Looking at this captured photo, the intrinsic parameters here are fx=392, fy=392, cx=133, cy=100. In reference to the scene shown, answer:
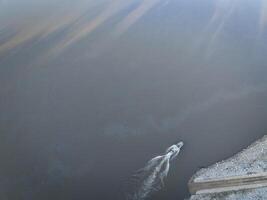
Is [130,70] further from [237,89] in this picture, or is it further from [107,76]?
[237,89]

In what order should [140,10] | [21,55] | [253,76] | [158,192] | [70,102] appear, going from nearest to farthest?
[158,192], [70,102], [253,76], [21,55], [140,10]

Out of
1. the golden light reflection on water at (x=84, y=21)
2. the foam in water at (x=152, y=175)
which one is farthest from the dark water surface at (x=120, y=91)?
the foam in water at (x=152, y=175)

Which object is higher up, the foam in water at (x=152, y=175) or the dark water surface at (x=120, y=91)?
the dark water surface at (x=120, y=91)

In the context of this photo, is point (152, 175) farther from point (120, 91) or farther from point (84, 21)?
point (84, 21)

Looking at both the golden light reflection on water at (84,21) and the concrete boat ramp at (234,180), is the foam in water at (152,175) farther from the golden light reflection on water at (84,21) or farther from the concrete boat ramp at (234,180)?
the golden light reflection on water at (84,21)

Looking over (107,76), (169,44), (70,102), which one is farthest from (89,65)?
(169,44)

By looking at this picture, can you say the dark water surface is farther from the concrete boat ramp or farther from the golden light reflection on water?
the concrete boat ramp
